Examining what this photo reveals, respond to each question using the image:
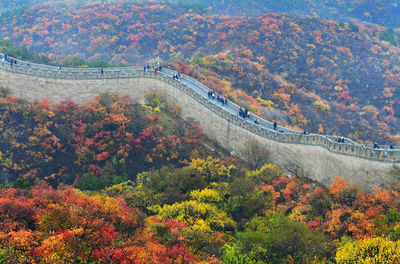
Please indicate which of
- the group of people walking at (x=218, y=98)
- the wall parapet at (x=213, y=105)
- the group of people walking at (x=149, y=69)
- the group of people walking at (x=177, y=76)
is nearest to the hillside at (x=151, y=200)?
the wall parapet at (x=213, y=105)

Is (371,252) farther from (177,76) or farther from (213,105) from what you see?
(177,76)

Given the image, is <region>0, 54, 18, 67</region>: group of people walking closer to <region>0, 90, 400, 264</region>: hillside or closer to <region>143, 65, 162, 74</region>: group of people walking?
<region>0, 90, 400, 264</region>: hillside

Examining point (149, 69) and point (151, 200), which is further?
point (149, 69)

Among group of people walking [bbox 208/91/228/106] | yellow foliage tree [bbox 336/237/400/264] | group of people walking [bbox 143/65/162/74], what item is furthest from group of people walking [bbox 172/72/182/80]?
yellow foliage tree [bbox 336/237/400/264]

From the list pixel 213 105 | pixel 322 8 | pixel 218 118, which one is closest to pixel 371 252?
pixel 218 118

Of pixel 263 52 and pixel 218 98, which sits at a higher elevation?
pixel 263 52

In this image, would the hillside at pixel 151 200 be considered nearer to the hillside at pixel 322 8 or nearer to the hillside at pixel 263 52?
the hillside at pixel 263 52
